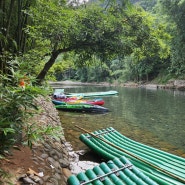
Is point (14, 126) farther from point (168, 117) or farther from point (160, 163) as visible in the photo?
point (168, 117)

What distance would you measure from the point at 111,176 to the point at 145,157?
1.94 meters

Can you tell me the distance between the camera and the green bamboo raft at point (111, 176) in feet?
13.3

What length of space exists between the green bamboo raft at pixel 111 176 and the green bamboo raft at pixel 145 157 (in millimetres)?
398

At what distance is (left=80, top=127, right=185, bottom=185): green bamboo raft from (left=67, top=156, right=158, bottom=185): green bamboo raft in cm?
40

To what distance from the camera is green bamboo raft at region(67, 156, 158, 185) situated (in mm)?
4062

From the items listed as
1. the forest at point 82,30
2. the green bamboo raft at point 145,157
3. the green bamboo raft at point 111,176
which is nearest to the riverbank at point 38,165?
the green bamboo raft at point 111,176

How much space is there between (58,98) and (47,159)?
15473mm

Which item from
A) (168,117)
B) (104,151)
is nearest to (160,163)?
(104,151)

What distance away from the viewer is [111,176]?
14.2 ft

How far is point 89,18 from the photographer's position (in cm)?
762

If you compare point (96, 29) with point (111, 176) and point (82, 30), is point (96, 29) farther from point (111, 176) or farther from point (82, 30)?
point (111, 176)

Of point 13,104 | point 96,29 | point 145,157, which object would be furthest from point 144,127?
point 13,104

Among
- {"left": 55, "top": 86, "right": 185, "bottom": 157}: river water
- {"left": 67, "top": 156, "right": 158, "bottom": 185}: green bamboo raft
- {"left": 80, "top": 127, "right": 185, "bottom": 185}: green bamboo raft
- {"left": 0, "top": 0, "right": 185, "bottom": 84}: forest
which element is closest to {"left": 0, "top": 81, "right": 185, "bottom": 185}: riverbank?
{"left": 67, "top": 156, "right": 158, "bottom": 185}: green bamboo raft

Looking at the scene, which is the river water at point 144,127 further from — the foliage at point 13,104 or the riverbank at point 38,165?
the foliage at point 13,104
